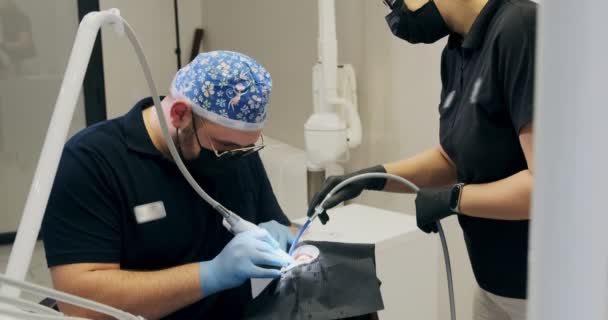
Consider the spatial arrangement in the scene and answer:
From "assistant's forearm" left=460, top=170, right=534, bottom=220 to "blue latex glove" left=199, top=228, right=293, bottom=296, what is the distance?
0.43 meters

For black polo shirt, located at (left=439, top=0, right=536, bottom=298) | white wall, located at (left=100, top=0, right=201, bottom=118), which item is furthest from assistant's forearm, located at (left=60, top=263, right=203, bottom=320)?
white wall, located at (left=100, top=0, right=201, bottom=118)

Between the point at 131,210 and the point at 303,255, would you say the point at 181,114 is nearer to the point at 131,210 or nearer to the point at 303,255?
the point at 131,210

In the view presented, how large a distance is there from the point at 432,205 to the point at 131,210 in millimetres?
662

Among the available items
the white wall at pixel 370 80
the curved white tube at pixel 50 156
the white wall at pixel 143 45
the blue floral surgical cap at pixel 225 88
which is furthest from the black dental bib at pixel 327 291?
the white wall at pixel 143 45

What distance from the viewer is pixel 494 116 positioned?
137 centimetres

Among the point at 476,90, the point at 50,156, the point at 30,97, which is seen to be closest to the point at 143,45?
the point at 30,97

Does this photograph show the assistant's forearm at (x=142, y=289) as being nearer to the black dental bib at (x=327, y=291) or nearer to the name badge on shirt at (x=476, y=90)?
the black dental bib at (x=327, y=291)

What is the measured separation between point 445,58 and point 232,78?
0.57m

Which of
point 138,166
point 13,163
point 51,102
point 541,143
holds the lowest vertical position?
point 13,163

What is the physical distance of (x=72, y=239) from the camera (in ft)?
4.38

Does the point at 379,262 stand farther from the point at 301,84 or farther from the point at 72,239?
the point at 301,84

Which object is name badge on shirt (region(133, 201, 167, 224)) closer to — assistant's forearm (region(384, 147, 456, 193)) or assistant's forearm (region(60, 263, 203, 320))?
assistant's forearm (region(60, 263, 203, 320))

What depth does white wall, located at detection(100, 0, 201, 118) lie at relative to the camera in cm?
380

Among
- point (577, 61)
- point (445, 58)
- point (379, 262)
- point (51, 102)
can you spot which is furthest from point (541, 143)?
point (51, 102)
